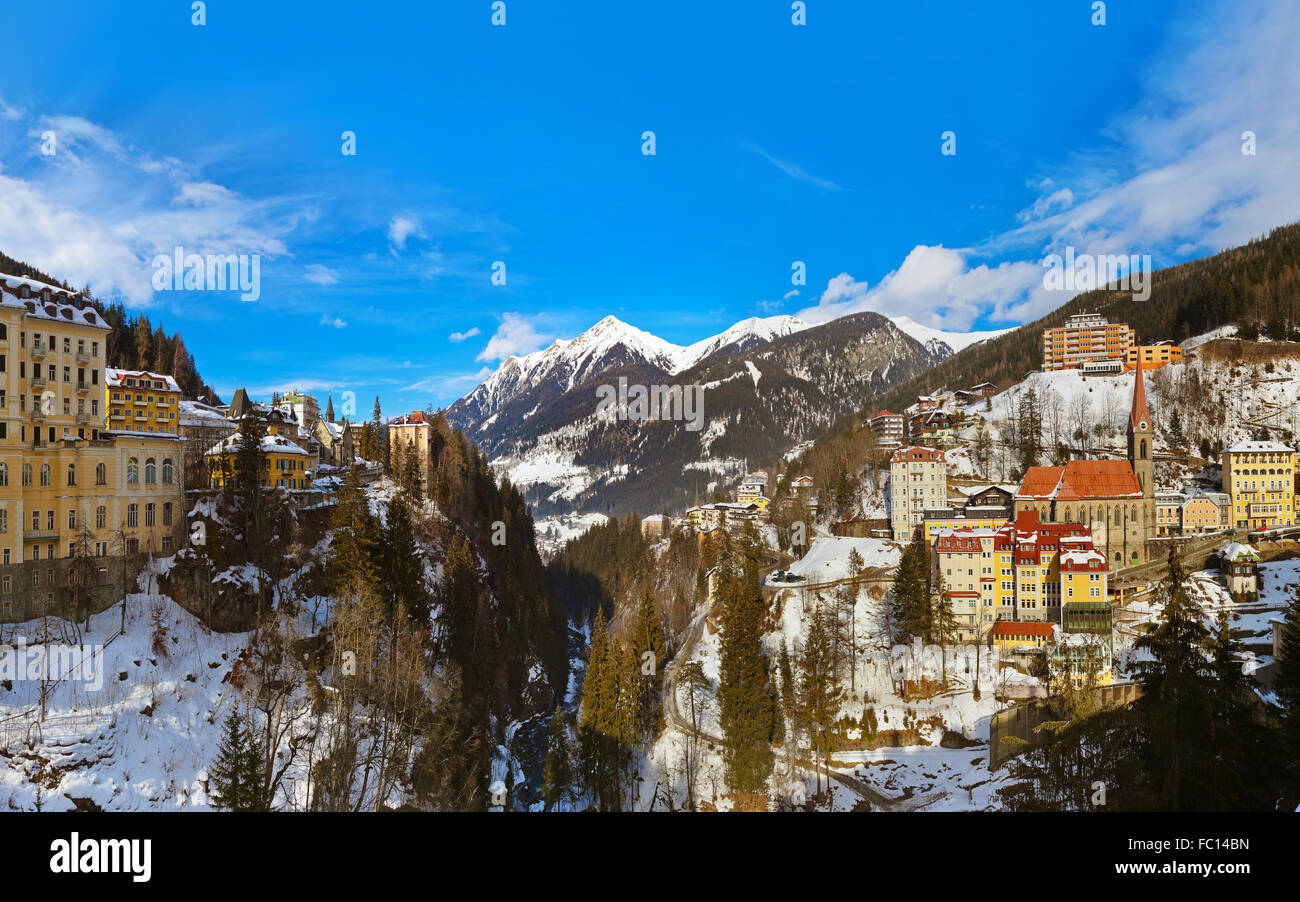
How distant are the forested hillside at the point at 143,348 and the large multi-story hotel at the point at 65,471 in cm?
3970

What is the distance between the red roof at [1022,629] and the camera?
165 feet

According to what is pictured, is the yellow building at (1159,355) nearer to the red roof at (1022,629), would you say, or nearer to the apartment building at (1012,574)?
the apartment building at (1012,574)

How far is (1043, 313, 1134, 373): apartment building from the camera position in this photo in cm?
10975

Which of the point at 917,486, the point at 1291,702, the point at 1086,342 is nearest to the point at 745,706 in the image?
the point at 1291,702

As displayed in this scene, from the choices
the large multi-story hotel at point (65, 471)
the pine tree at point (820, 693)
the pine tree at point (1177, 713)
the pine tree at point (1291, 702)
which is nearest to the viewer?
the pine tree at point (1177, 713)

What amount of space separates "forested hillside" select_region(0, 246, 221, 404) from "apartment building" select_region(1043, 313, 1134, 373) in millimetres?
115828

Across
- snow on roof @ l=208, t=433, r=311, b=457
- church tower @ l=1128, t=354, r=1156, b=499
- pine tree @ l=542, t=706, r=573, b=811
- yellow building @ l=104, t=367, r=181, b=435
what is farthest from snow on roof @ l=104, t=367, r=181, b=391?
church tower @ l=1128, t=354, r=1156, b=499

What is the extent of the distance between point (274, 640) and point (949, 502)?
59.6m

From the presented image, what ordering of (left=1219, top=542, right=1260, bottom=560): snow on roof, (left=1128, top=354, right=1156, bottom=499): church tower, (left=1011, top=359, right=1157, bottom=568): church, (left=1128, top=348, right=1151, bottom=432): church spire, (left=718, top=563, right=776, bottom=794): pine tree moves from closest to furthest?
(left=718, top=563, right=776, bottom=794): pine tree
(left=1219, top=542, right=1260, bottom=560): snow on roof
(left=1011, top=359, right=1157, bottom=568): church
(left=1128, top=354, right=1156, bottom=499): church tower
(left=1128, top=348, right=1151, bottom=432): church spire

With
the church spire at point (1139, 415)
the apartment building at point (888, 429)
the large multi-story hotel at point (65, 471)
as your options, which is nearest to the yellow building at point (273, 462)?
the large multi-story hotel at point (65, 471)

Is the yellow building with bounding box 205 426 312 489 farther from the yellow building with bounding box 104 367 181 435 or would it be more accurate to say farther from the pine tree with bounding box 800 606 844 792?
the pine tree with bounding box 800 606 844 792
